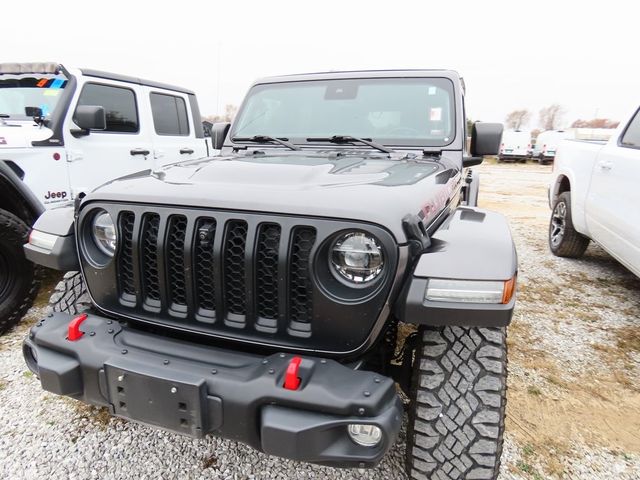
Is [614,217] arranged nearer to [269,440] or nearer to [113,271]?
[269,440]

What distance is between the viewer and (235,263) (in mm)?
1642

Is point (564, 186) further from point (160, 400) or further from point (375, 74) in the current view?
point (160, 400)

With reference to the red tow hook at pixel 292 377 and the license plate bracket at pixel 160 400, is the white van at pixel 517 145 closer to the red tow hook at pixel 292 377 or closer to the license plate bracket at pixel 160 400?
the red tow hook at pixel 292 377

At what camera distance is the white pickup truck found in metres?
3.45

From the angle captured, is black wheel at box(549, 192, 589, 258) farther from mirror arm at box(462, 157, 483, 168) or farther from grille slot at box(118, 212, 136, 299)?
grille slot at box(118, 212, 136, 299)

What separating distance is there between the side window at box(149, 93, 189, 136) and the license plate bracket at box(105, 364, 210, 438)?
406 cm

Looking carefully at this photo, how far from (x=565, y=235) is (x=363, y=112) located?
138 inches

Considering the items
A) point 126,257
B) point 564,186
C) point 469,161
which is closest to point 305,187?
point 126,257

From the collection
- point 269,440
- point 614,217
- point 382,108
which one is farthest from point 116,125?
point 614,217

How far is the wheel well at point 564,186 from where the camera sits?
5.38 metres

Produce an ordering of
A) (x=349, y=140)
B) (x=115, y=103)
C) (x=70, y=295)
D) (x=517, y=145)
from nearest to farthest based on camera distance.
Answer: (x=70, y=295)
(x=349, y=140)
(x=115, y=103)
(x=517, y=145)

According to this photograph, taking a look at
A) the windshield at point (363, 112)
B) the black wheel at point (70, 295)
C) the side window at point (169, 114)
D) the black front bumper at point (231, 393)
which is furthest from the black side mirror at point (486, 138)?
the side window at point (169, 114)

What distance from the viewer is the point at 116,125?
4617mm

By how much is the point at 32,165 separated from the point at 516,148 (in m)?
29.4
